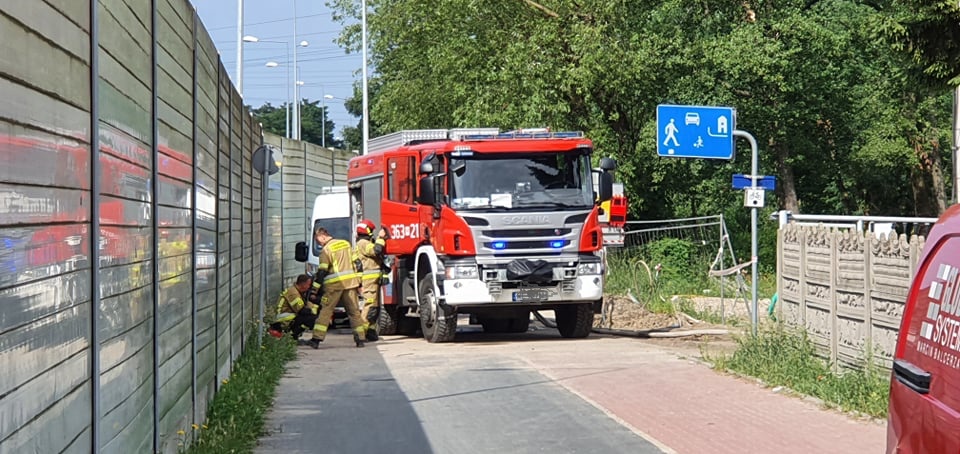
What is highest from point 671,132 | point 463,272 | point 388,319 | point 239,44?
point 239,44

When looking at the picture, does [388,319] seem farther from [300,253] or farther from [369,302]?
[369,302]

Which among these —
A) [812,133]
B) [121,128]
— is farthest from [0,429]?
[812,133]

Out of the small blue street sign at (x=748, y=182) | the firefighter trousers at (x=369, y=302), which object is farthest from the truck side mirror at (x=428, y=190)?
the small blue street sign at (x=748, y=182)

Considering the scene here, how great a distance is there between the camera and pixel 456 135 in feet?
64.5

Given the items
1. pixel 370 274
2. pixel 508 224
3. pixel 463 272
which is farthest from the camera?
pixel 370 274

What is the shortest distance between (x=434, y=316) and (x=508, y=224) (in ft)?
5.91

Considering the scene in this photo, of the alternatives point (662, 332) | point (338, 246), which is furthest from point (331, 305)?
point (662, 332)

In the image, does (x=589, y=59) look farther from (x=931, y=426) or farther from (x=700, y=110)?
(x=931, y=426)

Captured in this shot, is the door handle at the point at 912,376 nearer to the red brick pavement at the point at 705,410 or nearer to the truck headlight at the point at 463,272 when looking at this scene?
the red brick pavement at the point at 705,410

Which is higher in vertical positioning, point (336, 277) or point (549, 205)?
point (549, 205)

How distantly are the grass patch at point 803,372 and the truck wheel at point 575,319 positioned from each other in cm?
399

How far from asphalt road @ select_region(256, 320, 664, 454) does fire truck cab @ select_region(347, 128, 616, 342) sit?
110 cm

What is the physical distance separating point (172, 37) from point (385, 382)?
7.10 metres

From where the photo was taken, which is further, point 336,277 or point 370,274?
point 370,274
